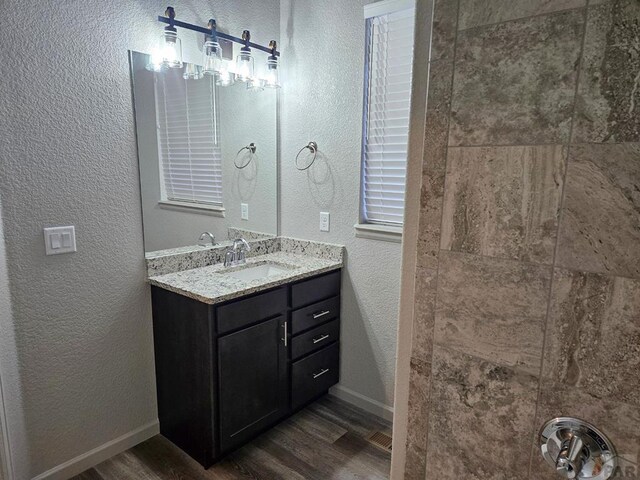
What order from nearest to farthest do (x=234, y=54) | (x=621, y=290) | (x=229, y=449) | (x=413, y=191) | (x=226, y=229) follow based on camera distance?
(x=621, y=290) → (x=413, y=191) → (x=229, y=449) → (x=234, y=54) → (x=226, y=229)

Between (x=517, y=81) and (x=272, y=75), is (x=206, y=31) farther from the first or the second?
(x=517, y=81)

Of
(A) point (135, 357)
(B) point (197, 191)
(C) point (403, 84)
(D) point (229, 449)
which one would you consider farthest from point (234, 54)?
(D) point (229, 449)

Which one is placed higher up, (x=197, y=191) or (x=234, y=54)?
(x=234, y=54)

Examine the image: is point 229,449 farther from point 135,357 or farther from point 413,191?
point 413,191

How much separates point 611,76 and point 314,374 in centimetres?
212

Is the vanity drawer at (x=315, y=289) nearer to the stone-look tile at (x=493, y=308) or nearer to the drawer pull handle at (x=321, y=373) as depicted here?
the drawer pull handle at (x=321, y=373)

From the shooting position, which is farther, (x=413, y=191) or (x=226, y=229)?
(x=226, y=229)

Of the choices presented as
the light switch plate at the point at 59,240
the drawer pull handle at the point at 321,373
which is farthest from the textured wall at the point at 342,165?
the light switch plate at the point at 59,240

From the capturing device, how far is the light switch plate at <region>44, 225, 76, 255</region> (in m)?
1.71

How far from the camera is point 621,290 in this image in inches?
28.7

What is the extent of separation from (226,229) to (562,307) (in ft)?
6.69

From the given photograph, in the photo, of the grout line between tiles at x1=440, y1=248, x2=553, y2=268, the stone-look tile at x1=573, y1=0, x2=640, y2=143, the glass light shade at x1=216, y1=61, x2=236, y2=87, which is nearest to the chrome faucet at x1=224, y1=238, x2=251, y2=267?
the glass light shade at x1=216, y1=61, x2=236, y2=87

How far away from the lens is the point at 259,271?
2.45 meters

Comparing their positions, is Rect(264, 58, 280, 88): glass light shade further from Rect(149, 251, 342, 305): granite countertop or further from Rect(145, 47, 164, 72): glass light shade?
Rect(149, 251, 342, 305): granite countertop
